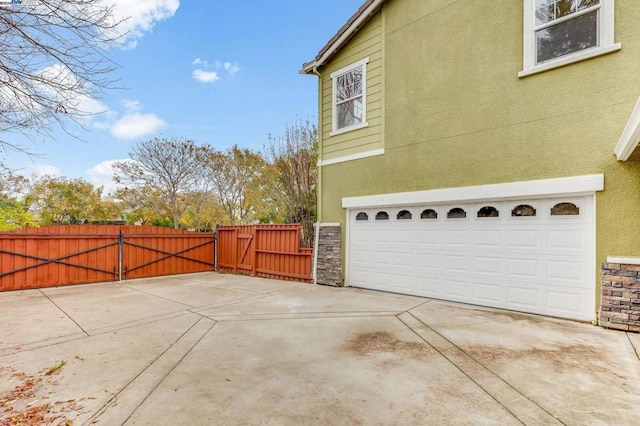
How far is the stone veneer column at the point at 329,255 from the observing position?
8727 millimetres

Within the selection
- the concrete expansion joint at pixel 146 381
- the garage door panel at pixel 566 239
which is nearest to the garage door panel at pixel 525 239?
the garage door panel at pixel 566 239

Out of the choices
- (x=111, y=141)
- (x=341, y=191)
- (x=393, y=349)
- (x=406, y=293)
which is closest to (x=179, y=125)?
(x=111, y=141)

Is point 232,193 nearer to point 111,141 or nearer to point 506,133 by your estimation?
point 111,141

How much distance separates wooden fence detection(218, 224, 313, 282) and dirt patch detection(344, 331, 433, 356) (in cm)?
483

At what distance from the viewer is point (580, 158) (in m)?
5.25

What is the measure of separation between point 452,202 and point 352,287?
134 inches

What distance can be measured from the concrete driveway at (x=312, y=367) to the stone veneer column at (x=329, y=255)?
2.45 m

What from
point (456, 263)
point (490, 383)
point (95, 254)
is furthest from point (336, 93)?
point (95, 254)

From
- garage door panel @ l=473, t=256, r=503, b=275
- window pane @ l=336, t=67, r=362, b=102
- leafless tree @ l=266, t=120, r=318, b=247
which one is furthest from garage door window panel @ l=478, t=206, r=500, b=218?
leafless tree @ l=266, t=120, r=318, b=247

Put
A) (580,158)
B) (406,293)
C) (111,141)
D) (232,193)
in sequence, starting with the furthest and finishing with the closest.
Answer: (232,193), (111,141), (406,293), (580,158)

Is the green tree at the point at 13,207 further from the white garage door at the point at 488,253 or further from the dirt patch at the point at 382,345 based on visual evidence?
the dirt patch at the point at 382,345

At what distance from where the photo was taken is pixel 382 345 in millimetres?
4211

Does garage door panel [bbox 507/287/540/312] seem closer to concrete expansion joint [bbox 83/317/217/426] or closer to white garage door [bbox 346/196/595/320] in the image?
white garage door [bbox 346/196/595/320]

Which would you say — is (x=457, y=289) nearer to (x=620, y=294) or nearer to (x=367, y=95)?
(x=620, y=294)
